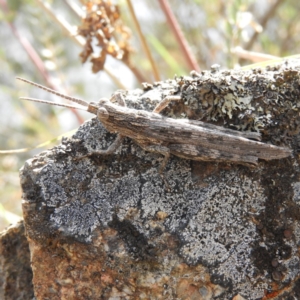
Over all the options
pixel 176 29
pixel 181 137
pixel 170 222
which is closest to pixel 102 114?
pixel 181 137

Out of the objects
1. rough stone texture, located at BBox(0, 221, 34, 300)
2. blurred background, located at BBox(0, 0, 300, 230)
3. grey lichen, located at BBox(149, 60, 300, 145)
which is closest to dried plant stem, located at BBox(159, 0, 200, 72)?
blurred background, located at BBox(0, 0, 300, 230)

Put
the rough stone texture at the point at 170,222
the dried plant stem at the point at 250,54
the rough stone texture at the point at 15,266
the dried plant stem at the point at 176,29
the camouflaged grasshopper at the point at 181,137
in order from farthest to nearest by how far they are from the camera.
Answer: the dried plant stem at the point at 176,29 → the dried plant stem at the point at 250,54 → the rough stone texture at the point at 15,266 → the camouflaged grasshopper at the point at 181,137 → the rough stone texture at the point at 170,222

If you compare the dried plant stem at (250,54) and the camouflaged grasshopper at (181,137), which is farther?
the dried plant stem at (250,54)

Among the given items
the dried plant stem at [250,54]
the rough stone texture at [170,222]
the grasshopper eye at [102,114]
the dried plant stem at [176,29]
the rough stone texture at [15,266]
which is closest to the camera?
the rough stone texture at [170,222]

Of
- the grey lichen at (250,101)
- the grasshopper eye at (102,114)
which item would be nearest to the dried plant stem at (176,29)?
the grey lichen at (250,101)

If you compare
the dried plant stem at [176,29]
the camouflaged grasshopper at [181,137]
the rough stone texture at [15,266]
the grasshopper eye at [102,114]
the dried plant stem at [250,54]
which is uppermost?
the dried plant stem at [176,29]

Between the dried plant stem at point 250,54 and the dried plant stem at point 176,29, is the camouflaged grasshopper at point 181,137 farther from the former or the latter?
the dried plant stem at point 176,29

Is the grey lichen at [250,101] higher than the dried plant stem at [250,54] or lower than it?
lower
